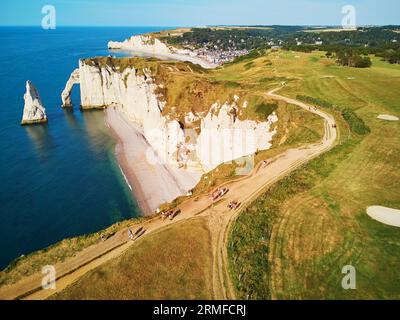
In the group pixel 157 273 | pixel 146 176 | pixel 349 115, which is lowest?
pixel 146 176

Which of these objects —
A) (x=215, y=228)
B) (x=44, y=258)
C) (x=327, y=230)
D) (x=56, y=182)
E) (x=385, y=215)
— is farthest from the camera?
(x=56, y=182)

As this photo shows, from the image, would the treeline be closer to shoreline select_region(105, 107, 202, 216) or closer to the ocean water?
shoreline select_region(105, 107, 202, 216)

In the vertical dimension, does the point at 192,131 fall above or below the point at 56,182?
above

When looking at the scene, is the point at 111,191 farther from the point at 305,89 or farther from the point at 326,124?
the point at 305,89

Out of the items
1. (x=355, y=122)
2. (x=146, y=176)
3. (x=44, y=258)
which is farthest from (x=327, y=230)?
(x=146, y=176)

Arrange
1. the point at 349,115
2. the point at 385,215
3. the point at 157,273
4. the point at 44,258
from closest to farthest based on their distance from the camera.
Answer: the point at 157,273, the point at 385,215, the point at 44,258, the point at 349,115

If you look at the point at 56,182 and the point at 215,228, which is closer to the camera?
the point at 215,228

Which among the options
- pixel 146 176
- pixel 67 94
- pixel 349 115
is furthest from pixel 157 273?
pixel 67 94

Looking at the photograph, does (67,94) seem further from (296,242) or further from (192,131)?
(296,242)

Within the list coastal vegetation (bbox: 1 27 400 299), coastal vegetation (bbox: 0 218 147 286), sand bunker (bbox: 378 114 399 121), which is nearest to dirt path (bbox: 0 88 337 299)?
coastal vegetation (bbox: 0 218 147 286)
